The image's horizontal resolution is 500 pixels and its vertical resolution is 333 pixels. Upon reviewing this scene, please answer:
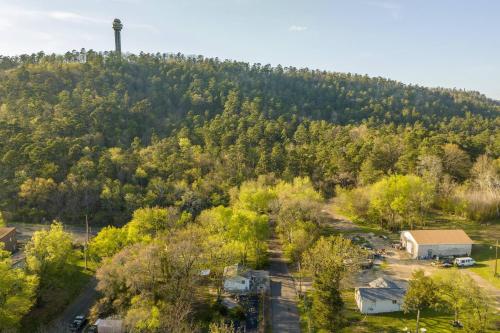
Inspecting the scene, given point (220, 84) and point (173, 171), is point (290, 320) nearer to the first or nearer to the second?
point (173, 171)

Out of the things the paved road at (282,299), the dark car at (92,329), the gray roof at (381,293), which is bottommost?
the dark car at (92,329)

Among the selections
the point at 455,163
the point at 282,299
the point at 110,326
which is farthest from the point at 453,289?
the point at 455,163

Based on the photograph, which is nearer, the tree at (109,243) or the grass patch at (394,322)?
the grass patch at (394,322)

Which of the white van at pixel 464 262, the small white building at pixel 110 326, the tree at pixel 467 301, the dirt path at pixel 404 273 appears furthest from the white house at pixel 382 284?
the small white building at pixel 110 326

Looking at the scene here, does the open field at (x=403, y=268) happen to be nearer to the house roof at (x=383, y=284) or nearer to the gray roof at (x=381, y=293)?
the gray roof at (x=381, y=293)

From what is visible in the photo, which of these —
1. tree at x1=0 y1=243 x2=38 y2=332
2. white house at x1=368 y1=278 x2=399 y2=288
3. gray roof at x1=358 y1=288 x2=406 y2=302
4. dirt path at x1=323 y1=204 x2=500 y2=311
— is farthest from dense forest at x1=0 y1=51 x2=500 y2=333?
dirt path at x1=323 y1=204 x2=500 y2=311

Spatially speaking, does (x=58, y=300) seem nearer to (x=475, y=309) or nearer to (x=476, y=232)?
(x=475, y=309)
